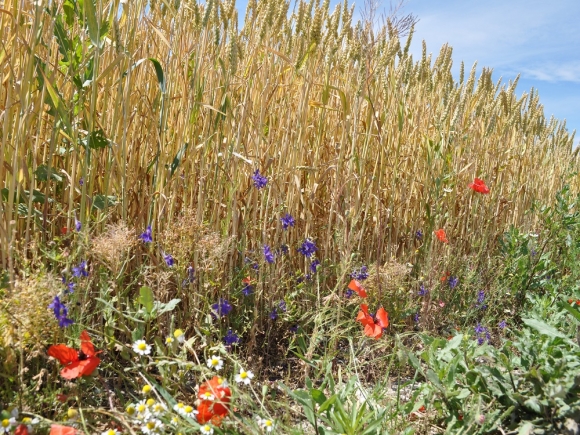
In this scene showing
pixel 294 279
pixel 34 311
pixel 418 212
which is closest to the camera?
pixel 34 311

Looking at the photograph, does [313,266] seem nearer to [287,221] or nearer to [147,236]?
[287,221]

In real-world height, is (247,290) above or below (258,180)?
below

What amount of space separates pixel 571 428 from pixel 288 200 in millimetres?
1104

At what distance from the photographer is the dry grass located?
4.57ft

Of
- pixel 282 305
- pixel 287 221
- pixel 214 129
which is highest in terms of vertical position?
pixel 214 129

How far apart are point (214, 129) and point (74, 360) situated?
0.78 meters

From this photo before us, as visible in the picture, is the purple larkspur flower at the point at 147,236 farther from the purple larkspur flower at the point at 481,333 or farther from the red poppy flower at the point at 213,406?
the purple larkspur flower at the point at 481,333

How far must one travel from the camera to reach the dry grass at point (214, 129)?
54.8 inches

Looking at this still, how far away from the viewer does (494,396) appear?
130cm

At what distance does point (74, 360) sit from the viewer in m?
1.11

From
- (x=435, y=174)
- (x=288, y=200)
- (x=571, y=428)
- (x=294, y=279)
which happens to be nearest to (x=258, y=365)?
(x=294, y=279)

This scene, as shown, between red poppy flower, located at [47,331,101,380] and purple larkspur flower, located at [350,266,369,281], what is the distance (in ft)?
3.12

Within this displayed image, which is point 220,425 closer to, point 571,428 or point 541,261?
point 571,428

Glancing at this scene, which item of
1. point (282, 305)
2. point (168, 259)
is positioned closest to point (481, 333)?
point (282, 305)
